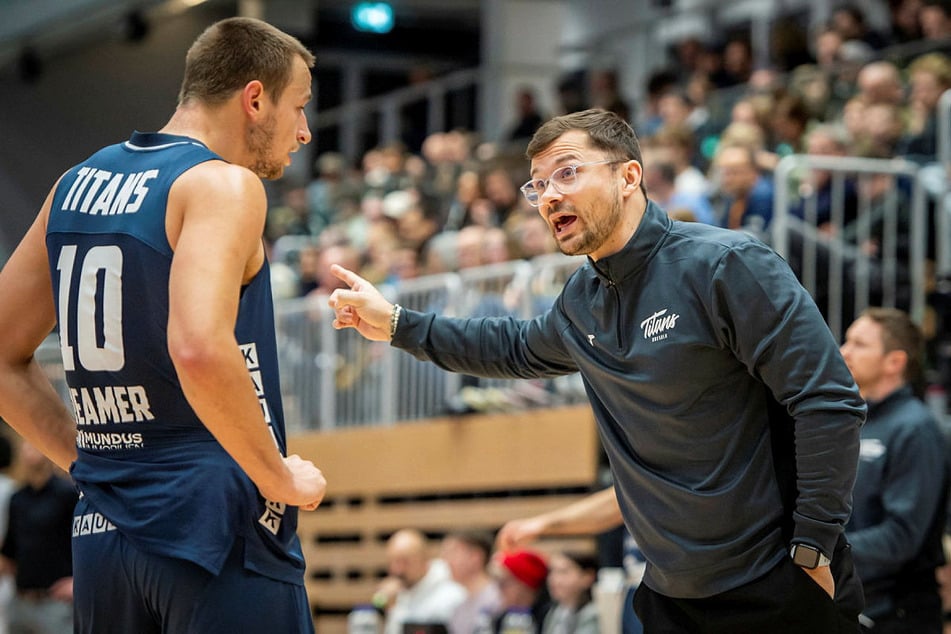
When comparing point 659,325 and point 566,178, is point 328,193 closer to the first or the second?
point 566,178

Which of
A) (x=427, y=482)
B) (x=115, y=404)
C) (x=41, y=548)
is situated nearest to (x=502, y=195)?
(x=427, y=482)

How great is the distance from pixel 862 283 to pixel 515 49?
11.5 meters

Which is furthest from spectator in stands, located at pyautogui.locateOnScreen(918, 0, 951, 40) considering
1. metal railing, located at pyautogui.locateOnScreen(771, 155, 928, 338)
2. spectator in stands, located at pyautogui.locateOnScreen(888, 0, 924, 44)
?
metal railing, located at pyautogui.locateOnScreen(771, 155, 928, 338)

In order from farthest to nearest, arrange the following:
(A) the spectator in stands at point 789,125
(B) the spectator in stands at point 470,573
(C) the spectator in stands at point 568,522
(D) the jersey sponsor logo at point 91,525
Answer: (A) the spectator in stands at point 789,125 → (B) the spectator in stands at point 470,573 → (C) the spectator in stands at point 568,522 → (D) the jersey sponsor logo at point 91,525

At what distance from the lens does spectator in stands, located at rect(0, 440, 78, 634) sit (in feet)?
29.0

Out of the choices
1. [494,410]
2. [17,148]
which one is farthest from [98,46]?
[494,410]

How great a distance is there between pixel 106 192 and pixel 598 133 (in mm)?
1170

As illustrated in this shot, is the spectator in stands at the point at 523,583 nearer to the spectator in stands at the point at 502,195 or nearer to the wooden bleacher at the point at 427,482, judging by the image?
the wooden bleacher at the point at 427,482

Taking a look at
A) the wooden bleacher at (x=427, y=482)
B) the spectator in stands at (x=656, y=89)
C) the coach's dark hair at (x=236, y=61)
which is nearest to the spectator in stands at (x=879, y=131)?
the wooden bleacher at (x=427, y=482)

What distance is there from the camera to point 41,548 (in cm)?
884

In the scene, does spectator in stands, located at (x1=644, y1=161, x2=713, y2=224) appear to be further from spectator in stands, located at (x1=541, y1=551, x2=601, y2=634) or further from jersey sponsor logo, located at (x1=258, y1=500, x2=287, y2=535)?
jersey sponsor logo, located at (x1=258, y1=500, x2=287, y2=535)

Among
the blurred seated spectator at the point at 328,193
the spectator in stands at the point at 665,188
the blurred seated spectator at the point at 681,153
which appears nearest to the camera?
the spectator in stands at the point at 665,188

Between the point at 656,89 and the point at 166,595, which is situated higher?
the point at 656,89

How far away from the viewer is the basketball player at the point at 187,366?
274cm
